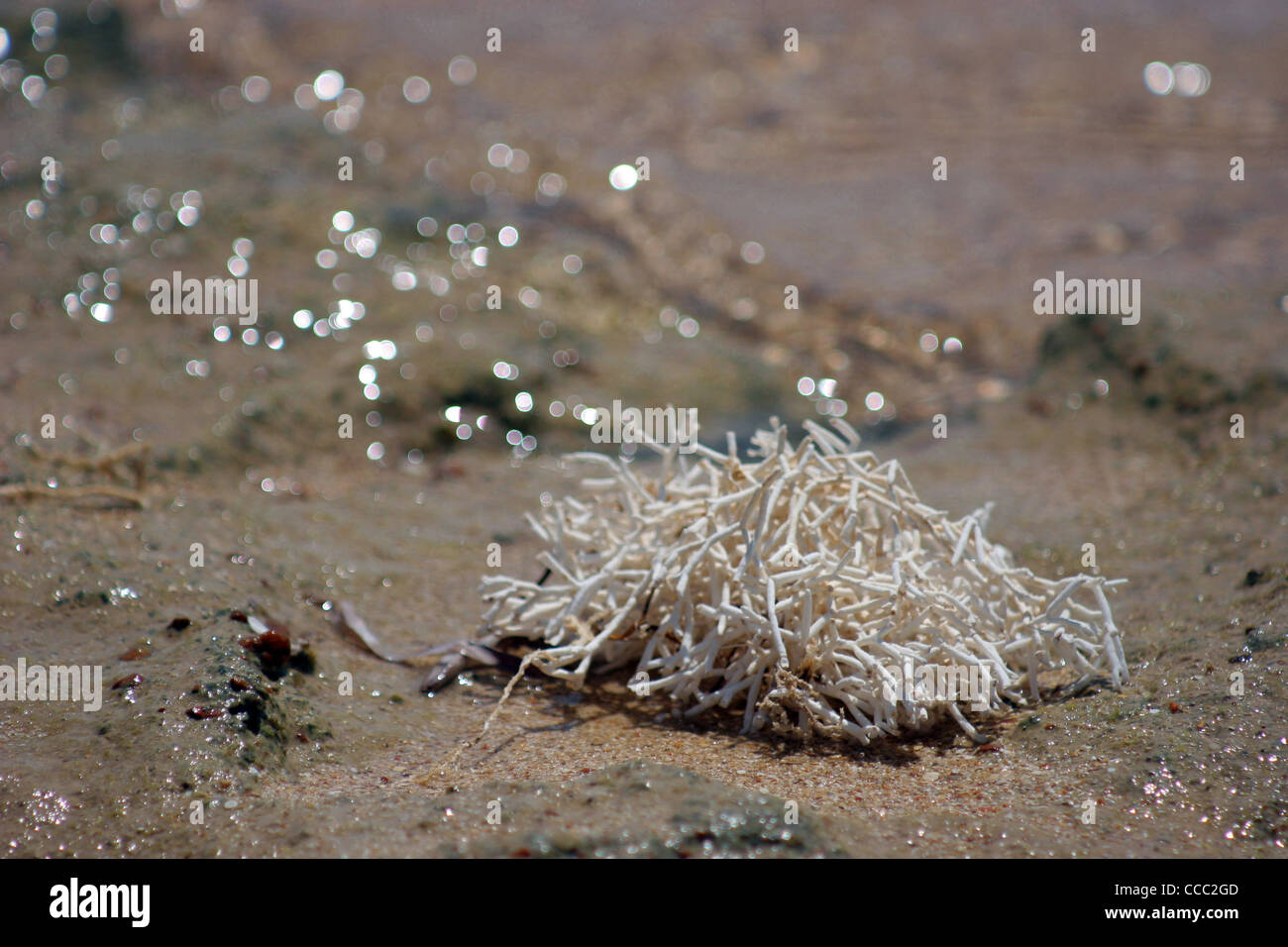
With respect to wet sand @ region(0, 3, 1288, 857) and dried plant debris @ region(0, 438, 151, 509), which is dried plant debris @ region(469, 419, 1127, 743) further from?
dried plant debris @ region(0, 438, 151, 509)

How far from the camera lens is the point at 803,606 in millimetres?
2379

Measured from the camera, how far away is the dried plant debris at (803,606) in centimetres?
236

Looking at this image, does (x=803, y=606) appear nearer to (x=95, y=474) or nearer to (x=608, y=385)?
(x=95, y=474)

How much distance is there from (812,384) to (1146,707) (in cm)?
303

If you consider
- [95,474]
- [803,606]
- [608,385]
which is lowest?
[803,606]

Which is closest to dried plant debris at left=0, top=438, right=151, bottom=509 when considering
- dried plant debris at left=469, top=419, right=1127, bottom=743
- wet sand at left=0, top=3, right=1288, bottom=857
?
wet sand at left=0, top=3, right=1288, bottom=857

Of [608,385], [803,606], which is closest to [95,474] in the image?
[608,385]

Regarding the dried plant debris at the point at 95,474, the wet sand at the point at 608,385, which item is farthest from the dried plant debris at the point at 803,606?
the dried plant debris at the point at 95,474

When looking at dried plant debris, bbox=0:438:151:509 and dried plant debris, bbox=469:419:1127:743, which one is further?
dried plant debris, bbox=0:438:151:509

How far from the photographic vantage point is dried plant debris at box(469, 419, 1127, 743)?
92.8 inches

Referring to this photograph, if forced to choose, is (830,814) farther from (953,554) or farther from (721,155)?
(721,155)
